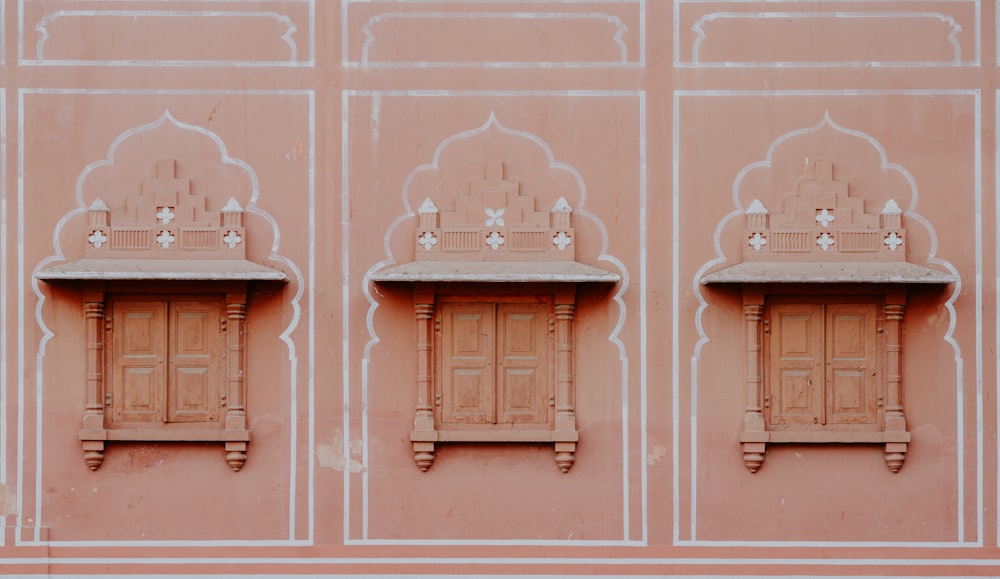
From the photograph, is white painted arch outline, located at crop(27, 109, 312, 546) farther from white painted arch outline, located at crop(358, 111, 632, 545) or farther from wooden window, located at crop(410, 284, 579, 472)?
wooden window, located at crop(410, 284, 579, 472)

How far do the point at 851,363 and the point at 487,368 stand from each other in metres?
2.57

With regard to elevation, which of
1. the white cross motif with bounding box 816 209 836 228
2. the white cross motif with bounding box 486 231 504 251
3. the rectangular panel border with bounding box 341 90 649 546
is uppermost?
the white cross motif with bounding box 816 209 836 228

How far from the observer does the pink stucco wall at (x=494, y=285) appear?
365 inches

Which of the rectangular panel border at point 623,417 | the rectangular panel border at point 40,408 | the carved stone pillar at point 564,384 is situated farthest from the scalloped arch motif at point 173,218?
the carved stone pillar at point 564,384

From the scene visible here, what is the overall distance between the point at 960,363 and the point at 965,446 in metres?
0.59

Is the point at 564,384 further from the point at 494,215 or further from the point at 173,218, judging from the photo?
the point at 173,218

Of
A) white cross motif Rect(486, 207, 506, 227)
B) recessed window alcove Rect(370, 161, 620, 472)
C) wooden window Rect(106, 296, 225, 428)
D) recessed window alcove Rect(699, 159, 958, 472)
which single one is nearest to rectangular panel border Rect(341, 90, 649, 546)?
recessed window alcove Rect(370, 161, 620, 472)

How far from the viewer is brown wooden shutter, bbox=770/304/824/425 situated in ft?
30.3

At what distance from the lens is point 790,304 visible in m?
9.25

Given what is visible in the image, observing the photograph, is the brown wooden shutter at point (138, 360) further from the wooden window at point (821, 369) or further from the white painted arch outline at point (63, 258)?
the wooden window at point (821, 369)

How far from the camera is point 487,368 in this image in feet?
30.3

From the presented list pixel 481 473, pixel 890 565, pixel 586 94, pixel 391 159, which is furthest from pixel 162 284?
pixel 890 565

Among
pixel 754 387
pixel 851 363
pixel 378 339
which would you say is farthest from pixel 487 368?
pixel 851 363

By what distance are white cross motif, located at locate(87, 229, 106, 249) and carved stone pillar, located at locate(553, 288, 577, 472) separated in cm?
321
